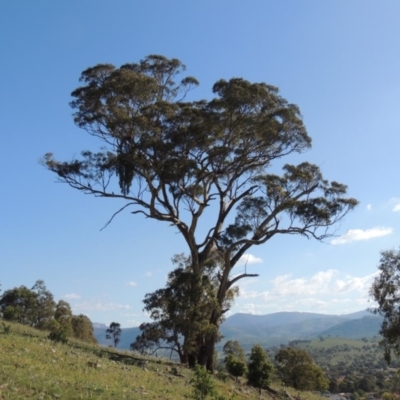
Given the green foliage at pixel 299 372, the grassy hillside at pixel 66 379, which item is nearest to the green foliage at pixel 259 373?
the grassy hillside at pixel 66 379

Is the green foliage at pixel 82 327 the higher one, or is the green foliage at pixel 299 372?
the green foliage at pixel 82 327

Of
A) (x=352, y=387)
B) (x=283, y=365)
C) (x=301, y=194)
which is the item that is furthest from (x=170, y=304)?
(x=352, y=387)

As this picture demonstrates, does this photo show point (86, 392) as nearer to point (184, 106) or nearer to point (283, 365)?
point (184, 106)

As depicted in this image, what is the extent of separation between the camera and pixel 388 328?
69.3ft

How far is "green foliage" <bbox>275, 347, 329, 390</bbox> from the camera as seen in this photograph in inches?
1560

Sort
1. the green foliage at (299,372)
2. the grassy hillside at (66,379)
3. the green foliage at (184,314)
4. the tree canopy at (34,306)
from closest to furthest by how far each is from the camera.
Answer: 1. the grassy hillside at (66,379)
2. the green foliage at (184,314)
3. the green foliage at (299,372)
4. the tree canopy at (34,306)

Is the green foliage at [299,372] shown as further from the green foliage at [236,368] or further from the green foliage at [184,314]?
the green foliage at [184,314]

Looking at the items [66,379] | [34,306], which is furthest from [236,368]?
[34,306]

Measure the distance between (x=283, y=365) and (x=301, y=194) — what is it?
23.4 m

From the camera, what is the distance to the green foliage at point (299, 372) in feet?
130

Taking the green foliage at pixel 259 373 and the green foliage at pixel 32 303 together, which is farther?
the green foliage at pixel 32 303

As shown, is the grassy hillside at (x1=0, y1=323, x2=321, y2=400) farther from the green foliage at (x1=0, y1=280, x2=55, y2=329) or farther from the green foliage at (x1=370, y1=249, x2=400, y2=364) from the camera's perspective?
the green foliage at (x1=0, y1=280, x2=55, y2=329)

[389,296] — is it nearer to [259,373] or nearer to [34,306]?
[259,373]

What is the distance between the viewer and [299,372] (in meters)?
40.5
